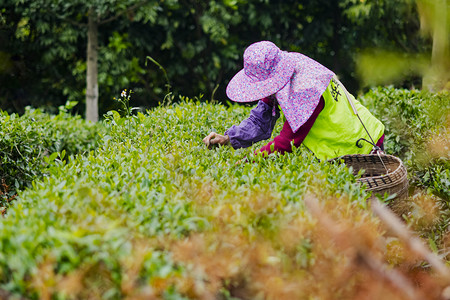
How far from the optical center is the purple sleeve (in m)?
3.47

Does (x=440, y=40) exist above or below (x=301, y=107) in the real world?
above

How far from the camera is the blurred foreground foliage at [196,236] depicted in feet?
4.83

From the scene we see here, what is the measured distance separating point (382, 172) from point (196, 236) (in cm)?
197

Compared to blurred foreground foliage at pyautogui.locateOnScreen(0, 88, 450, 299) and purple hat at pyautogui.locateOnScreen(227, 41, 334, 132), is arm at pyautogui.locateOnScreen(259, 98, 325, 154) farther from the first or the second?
blurred foreground foliage at pyautogui.locateOnScreen(0, 88, 450, 299)

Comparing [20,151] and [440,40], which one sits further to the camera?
[20,151]

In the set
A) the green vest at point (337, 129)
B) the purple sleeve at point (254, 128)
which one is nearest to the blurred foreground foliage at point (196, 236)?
the green vest at point (337, 129)

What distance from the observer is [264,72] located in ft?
10.5

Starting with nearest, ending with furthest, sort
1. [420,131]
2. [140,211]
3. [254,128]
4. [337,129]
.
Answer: [140,211], [337,129], [254,128], [420,131]

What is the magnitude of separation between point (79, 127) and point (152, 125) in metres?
3.10

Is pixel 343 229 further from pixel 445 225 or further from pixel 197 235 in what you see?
pixel 445 225

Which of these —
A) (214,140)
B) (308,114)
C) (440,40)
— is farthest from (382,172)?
(440,40)

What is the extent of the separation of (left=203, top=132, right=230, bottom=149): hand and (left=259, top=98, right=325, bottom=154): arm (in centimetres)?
32

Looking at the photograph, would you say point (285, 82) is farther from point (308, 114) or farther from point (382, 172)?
point (382, 172)

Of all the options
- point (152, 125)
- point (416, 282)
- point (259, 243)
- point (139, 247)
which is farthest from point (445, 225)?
point (139, 247)
